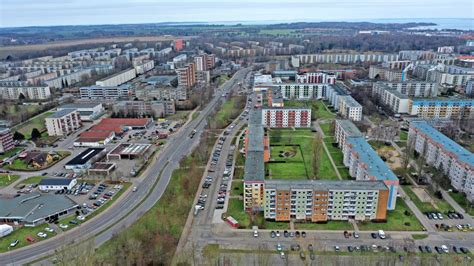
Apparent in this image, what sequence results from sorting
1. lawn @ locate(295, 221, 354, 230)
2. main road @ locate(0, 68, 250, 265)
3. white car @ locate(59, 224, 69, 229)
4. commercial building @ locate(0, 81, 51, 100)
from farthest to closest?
commercial building @ locate(0, 81, 51, 100) → white car @ locate(59, 224, 69, 229) → lawn @ locate(295, 221, 354, 230) → main road @ locate(0, 68, 250, 265)

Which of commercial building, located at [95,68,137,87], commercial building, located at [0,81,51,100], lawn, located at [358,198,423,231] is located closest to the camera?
lawn, located at [358,198,423,231]

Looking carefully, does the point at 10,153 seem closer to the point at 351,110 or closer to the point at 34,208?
the point at 34,208

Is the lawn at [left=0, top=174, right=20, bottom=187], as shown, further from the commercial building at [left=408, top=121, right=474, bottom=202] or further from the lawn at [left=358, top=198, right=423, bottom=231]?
the commercial building at [left=408, top=121, right=474, bottom=202]

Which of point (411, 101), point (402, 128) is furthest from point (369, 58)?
point (402, 128)

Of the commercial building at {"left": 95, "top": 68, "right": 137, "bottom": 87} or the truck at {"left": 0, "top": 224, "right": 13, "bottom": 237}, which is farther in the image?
the commercial building at {"left": 95, "top": 68, "right": 137, "bottom": 87}

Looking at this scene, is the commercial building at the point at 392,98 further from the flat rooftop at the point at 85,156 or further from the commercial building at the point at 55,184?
the commercial building at the point at 55,184

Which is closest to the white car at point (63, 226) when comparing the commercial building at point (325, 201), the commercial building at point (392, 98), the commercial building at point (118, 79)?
the commercial building at point (325, 201)

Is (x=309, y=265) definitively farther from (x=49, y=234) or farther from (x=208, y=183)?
(x=49, y=234)

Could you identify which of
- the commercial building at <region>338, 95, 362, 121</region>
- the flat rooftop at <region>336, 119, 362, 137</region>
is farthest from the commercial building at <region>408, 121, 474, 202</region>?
the commercial building at <region>338, 95, 362, 121</region>
